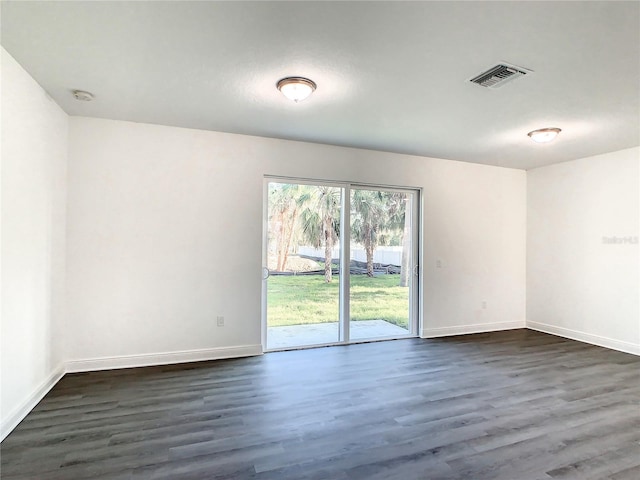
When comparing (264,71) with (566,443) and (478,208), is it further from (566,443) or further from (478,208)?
(478,208)

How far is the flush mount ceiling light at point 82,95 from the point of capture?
2918 millimetres

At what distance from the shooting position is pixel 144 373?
3502 millimetres

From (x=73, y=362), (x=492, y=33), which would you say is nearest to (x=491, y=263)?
(x=492, y=33)

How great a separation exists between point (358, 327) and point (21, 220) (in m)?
3.83

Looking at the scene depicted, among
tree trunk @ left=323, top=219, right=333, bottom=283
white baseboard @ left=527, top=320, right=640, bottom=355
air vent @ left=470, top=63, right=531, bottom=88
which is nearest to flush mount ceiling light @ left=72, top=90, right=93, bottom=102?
tree trunk @ left=323, top=219, right=333, bottom=283

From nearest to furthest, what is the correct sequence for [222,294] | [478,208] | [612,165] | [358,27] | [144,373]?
1. [358,27]
2. [144,373]
3. [222,294]
4. [612,165]
5. [478,208]

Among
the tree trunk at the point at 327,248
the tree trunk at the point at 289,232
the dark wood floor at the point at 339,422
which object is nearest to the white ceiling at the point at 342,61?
the tree trunk at the point at 289,232

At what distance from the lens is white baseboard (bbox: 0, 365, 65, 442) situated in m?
2.33

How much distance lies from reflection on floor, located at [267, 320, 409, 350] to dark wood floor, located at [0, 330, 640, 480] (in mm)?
483

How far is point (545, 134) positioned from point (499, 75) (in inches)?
66.6

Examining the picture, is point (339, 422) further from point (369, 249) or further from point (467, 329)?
point (467, 329)

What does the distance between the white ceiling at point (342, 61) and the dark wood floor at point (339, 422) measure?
2.61 metres

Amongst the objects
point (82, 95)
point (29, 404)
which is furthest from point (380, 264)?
point (29, 404)

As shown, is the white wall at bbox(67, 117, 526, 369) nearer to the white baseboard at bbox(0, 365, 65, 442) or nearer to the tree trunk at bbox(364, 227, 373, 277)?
the white baseboard at bbox(0, 365, 65, 442)
